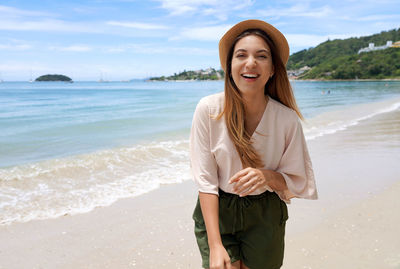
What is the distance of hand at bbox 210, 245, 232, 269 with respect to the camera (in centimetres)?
164

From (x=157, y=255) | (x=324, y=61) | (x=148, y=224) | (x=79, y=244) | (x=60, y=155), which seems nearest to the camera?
(x=157, y=255)

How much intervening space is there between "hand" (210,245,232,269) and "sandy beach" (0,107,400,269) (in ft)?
5.84

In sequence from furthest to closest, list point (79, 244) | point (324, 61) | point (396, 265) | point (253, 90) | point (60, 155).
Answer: point (324, 61), point (60, 155), point (79, 244), point (396, 265), point (253, 90)

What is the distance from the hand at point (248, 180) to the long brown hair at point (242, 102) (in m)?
0.12

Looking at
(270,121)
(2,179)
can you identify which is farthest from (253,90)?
(2,179)

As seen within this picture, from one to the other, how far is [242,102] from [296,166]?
464 mm

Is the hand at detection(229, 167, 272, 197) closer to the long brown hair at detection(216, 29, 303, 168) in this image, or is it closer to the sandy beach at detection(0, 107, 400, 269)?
the long brown hair at detection(216, 29, 303, 168)

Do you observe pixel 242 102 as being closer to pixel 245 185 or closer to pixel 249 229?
pixel 245 185

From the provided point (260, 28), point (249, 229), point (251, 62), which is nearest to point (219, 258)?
point (249, 229)

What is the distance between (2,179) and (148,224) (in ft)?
14.2

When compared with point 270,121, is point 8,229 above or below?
below

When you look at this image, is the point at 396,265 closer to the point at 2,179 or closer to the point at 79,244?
the point at 79,244

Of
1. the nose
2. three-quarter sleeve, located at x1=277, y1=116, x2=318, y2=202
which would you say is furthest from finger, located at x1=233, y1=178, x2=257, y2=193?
the nose

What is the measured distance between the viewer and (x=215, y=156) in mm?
1740
